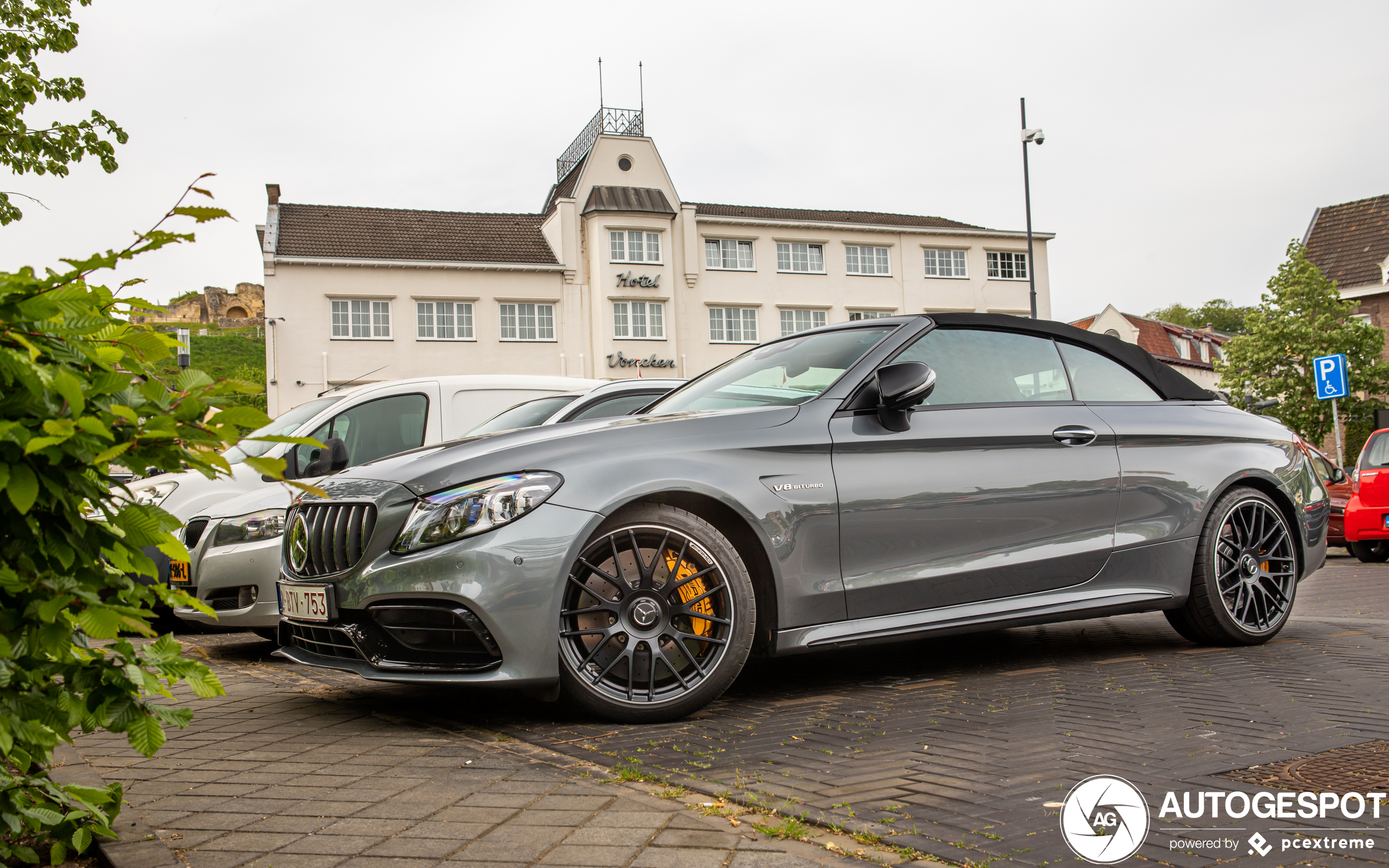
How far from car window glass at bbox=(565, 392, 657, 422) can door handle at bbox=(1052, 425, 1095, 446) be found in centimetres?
310

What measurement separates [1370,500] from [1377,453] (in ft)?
2.84

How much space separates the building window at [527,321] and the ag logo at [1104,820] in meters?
40.9

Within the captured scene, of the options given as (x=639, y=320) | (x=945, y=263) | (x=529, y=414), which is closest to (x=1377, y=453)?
(x=529, y=414)

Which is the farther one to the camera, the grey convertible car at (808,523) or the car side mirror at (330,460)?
the car side mirror at (330,460)

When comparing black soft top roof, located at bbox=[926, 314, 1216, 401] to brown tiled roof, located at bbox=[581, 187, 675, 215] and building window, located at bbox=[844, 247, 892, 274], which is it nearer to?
brown tiled roof, located at bbox=[581, 187, 675, 215]

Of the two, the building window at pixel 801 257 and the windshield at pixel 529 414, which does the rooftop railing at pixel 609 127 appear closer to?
the building window at pixel 801 257

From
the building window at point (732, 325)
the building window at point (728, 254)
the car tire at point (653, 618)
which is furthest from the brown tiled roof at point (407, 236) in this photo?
the car tire at point (653, 618)

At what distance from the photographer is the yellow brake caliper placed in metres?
4.30

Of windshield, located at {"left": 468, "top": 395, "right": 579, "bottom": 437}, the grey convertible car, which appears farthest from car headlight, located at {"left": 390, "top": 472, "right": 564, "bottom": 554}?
windshield, located at {"left": 468, "top": 395, "right": 579, "bottom": 437}

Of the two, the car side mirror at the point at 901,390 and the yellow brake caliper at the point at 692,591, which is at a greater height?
the car side mirror at the point at 901,390

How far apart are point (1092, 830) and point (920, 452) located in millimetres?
2247

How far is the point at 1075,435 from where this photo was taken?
17.5 ft

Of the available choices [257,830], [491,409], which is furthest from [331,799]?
[491,409]

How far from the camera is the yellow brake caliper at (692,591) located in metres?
4.30
